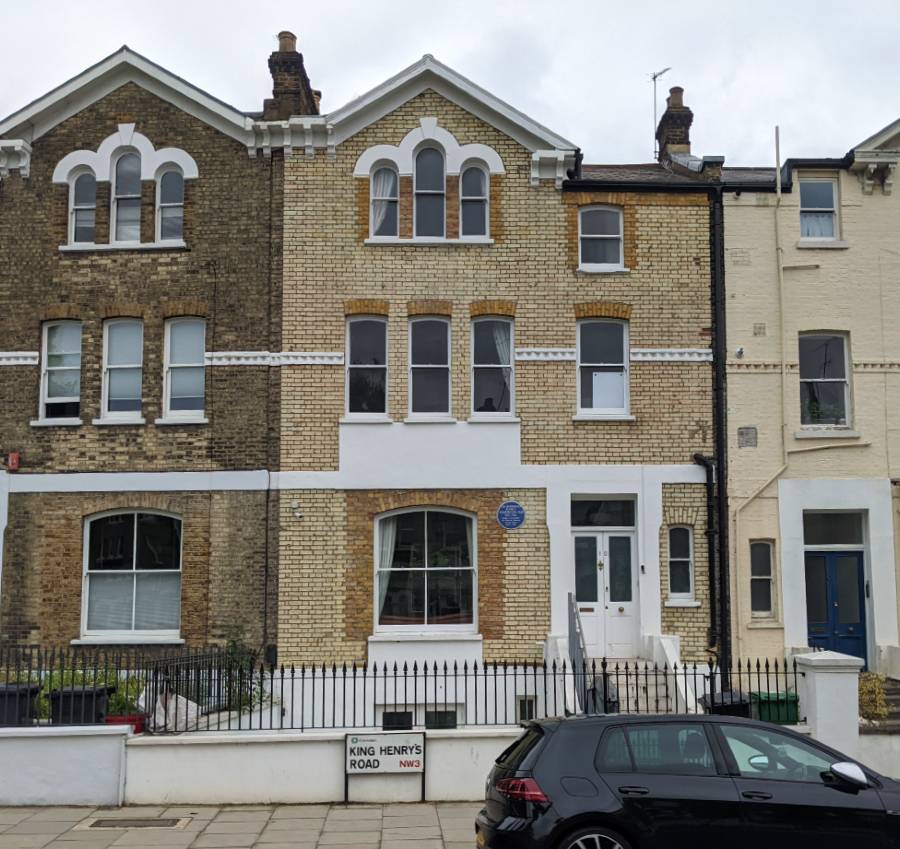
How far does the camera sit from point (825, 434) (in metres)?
18.0

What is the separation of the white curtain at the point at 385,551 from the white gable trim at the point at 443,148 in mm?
6074

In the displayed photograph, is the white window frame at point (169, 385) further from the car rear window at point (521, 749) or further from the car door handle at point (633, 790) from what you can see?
the car door handle at point (633, 790)

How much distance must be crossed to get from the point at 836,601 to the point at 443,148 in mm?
10338

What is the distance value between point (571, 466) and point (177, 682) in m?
7.42

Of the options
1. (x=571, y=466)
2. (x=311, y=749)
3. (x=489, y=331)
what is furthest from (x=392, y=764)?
(x=489, y=331)

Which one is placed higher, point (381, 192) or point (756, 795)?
point (381, 192)

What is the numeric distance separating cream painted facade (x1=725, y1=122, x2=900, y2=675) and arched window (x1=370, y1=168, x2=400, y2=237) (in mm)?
5763

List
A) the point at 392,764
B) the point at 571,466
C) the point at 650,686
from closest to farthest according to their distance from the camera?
the point at 392,764, the point at 650,686, the point at 571,466

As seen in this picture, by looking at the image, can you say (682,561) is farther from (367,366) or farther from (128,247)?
(128,247)

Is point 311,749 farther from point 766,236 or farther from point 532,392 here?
point 766,236

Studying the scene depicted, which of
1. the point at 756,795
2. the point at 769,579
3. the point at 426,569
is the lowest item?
the point at 756,795

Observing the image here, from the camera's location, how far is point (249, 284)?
18.2 meters

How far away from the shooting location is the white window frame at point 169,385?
18016 millimetres

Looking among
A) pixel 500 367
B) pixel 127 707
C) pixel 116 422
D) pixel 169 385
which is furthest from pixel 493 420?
pixel 127 707
